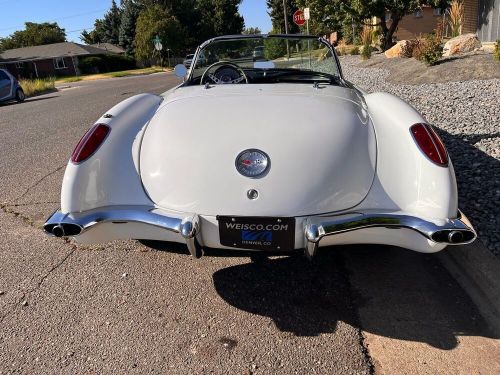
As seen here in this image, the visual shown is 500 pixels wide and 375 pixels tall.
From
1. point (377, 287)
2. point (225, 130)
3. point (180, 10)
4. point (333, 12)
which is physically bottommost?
point (377, 287)

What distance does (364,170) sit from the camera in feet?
7.97

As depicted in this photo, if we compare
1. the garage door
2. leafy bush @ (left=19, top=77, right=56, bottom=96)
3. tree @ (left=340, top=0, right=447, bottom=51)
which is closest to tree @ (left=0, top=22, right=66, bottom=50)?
leafy bush @ (left=19, top=77, right=56, bottom=96)

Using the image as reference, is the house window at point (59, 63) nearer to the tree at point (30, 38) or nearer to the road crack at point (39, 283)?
the tree at point (30, 38)

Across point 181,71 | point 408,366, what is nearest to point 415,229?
point 408,366

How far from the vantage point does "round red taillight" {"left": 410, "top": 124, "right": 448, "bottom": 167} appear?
239cm

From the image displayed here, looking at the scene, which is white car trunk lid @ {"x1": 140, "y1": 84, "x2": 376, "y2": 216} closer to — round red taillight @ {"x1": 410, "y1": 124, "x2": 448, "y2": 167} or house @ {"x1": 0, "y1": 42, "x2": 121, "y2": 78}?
round red taillight @ {"x1": 410, "y1": 124, "x2": 448, "y2": 167}

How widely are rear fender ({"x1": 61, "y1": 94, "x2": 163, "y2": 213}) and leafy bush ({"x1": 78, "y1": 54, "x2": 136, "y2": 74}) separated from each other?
2081 inches

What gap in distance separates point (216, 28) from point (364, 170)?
2679 inches

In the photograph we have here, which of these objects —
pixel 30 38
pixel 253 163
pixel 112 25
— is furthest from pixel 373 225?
pixel 30 38

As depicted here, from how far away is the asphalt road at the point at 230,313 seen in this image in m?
2.14

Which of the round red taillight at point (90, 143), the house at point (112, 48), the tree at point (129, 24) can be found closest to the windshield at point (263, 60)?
the round red taillight at point (90, 143)

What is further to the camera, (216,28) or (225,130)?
(216,28)

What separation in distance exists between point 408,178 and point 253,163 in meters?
0.85

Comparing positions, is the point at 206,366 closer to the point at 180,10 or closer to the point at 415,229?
the point at 415,229
